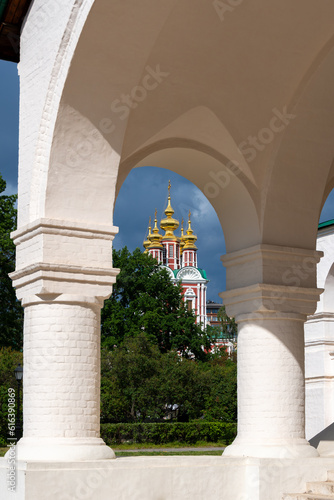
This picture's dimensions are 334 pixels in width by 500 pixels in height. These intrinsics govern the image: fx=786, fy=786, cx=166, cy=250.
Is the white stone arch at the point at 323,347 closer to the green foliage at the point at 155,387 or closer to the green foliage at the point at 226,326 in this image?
the green foliage at the point at 155,387

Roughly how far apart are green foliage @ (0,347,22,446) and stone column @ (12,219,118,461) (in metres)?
18.7

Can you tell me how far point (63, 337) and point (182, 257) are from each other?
80614 mm

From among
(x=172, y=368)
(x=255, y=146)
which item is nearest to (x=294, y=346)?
(x=255, y=146)

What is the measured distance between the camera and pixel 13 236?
907cm

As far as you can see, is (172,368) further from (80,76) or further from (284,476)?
(80,76)

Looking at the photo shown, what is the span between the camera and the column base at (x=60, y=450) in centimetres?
807

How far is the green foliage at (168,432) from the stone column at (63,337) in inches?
849

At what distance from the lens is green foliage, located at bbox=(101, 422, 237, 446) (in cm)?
3011

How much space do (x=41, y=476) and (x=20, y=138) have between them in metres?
3.86

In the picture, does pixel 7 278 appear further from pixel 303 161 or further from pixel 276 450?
pixel 276 450

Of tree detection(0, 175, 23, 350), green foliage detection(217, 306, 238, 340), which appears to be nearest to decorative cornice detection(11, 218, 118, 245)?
tree detection(0, 175, 23, 350)

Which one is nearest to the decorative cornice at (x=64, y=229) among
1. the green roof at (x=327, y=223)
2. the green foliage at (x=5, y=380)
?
the green roof at (x=327, y=223)

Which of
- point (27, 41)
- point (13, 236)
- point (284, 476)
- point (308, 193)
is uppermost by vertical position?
point (27, 41)

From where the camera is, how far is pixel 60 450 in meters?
8.09
